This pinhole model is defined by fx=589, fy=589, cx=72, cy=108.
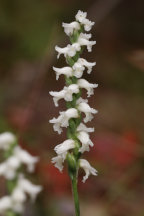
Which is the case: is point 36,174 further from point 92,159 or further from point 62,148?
point 62,148

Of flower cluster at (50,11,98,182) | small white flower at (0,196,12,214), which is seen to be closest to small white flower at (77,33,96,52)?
flower cluster at (50,11,98,182)

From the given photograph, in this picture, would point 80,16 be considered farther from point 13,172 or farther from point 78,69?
point 13,172

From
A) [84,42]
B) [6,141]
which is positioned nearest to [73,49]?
[84,42]

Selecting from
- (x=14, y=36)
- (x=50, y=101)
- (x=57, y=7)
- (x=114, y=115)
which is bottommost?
(x=114, y=115)

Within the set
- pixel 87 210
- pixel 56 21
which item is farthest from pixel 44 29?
pixel 87 210

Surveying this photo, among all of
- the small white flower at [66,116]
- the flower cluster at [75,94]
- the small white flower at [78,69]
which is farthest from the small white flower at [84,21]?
the small white flower at [66,116]

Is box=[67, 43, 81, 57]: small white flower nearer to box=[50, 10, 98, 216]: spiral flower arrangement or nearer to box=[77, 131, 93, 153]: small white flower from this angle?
box=[50, 10, 98, 216]: spiral flower arrangement

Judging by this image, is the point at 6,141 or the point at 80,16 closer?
the point at 80,16
